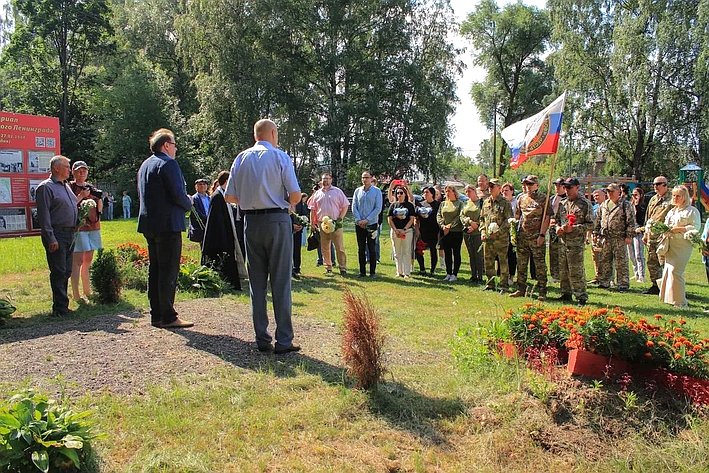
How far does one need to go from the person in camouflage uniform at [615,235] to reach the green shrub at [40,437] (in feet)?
31.1

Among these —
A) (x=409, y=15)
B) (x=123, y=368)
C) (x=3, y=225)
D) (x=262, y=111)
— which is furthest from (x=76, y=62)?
(x=123, y=368)

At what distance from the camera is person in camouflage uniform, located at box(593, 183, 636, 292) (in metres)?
10.3

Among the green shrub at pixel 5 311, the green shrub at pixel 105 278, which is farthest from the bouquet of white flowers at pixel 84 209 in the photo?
the green shrub at pixel 5 311

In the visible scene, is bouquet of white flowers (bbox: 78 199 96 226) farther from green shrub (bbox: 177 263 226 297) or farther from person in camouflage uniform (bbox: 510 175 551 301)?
person in camouflage uniform (bbox: 510 175 551 301)

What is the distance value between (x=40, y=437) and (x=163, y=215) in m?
3.22

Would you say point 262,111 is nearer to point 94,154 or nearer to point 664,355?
point 94,154

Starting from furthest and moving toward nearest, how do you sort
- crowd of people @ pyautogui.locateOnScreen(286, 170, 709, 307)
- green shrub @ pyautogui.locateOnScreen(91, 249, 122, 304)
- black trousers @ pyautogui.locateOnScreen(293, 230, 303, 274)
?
black trousers @ pyautogui.locateOnScreen(293, 230, 303, 274)
crowd of people @ pyautogui.locateOnScreen(286, 170, 709, 307)
green shrub @ pyautogui.locateOnScreen(91, 249, 122, 304)

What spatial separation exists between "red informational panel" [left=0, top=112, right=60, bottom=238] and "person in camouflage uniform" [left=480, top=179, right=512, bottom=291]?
7.26 meters

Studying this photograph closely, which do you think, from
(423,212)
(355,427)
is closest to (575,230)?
(423,212)

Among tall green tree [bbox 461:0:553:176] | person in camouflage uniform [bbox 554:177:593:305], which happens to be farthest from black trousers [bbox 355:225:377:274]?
tall green tree [bbox 461:0:553:176]

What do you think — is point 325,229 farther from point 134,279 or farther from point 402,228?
point 134,279

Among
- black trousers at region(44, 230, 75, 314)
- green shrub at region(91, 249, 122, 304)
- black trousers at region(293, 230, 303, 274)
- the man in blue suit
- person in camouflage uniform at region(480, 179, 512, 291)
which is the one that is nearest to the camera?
the man in blue suit

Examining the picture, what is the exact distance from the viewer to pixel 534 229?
8.73 m

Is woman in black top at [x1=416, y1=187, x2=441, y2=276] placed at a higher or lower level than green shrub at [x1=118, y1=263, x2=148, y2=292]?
higher
